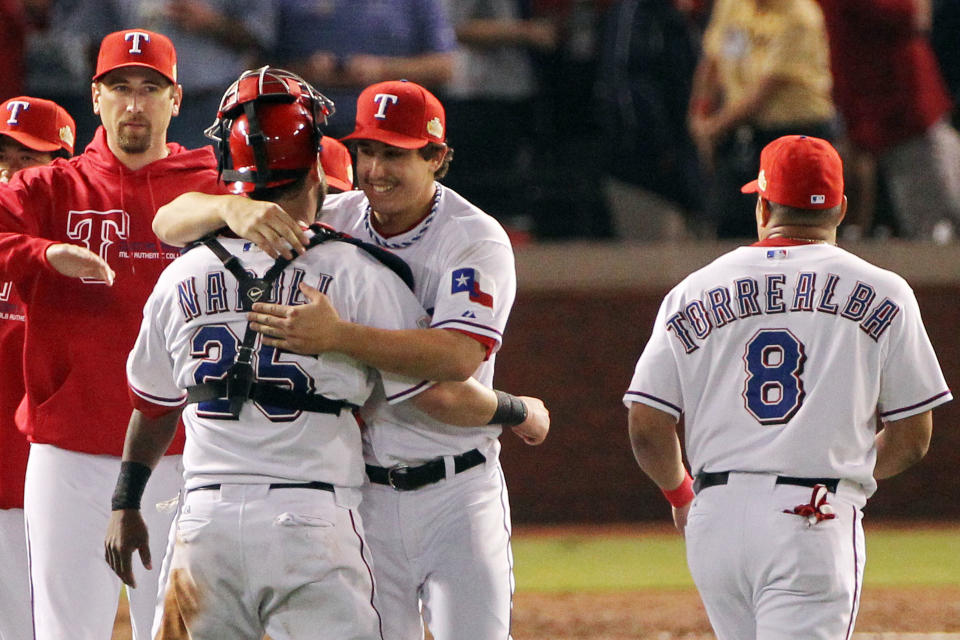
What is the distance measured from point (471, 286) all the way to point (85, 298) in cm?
132

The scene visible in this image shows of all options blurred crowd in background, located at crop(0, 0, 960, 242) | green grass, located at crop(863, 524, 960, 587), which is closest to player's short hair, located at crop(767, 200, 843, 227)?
green grass, located at crop(863, 524, 960, 587)

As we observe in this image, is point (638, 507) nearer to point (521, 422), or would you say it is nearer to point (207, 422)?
point (521, 422)

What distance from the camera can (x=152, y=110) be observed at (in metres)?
4.18

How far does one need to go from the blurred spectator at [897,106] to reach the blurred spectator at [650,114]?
3.39 feet

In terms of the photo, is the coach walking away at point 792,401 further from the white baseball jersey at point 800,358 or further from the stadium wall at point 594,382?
the stadium wall at point 594,382

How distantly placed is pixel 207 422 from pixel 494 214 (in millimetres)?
6598

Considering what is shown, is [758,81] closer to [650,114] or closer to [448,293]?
[650,114]

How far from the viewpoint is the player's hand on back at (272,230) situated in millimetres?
3023

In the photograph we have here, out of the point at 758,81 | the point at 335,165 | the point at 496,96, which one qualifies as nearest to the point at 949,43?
the point at 758,81

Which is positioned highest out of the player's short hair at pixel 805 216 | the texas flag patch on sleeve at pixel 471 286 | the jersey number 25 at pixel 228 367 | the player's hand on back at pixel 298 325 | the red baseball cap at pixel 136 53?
the red baseball cap at pixel 136 53

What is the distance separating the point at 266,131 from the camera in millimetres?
3166

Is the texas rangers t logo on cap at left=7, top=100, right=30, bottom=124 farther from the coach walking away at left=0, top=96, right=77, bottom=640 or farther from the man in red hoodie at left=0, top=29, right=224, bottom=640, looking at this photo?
the man in red hoodie at left=0, top=29, right=224, bottom=640

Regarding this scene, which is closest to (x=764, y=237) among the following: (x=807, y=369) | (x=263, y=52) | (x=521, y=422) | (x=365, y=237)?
(x=807, y=369)

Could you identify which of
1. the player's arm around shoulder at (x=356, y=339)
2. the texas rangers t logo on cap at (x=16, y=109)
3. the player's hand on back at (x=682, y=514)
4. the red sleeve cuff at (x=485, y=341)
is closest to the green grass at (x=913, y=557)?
the player's hand on back at (x=682, y=514)
